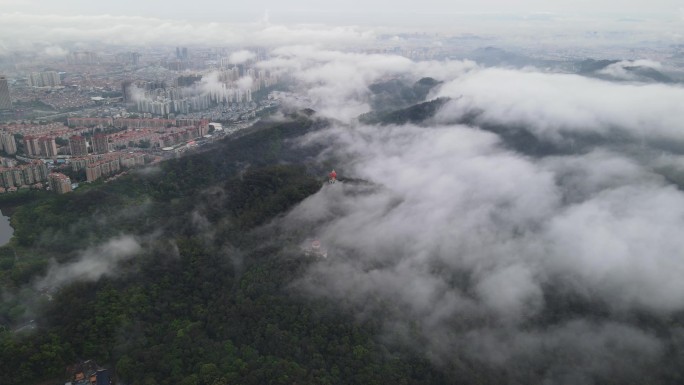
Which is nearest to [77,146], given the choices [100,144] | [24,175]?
[100,144]

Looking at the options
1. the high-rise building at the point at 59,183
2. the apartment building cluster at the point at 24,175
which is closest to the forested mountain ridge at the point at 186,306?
the high-rise building at the point at 59,183

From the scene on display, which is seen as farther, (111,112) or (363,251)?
(111,112)

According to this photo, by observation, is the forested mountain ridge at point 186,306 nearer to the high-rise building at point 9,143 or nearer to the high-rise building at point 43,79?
the high-rise building at point 9,143

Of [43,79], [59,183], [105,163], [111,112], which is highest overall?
[43,79]

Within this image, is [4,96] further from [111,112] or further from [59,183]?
[59,183]

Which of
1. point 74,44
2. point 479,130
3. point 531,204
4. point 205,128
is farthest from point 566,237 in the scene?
point 74,44

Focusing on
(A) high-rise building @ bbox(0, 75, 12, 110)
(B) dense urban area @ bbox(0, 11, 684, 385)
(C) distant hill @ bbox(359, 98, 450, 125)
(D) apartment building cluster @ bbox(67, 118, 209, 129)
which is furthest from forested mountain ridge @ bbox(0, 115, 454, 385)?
(A) high-rise building @ bbox(0, 75, 12, 110)
